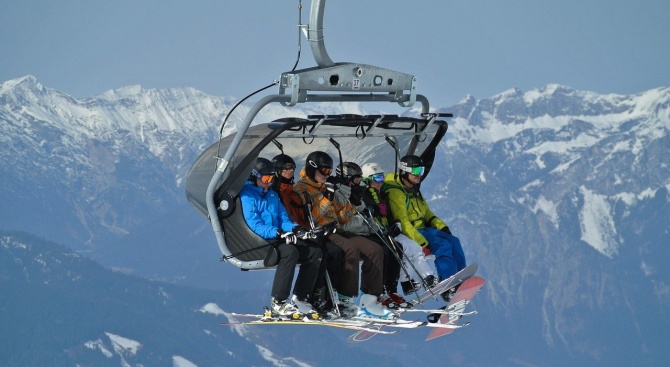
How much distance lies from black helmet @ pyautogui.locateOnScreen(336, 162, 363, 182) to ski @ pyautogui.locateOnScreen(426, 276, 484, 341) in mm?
2491

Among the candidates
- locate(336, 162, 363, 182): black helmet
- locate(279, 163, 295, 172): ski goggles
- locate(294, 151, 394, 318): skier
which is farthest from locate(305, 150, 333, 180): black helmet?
locate(336, 162, 363, 182): black helmet

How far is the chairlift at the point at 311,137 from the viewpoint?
17766 millimetres

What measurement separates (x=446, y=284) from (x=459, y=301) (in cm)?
44

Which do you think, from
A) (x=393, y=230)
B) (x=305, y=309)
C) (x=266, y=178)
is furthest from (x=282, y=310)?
(x=393, y=230)

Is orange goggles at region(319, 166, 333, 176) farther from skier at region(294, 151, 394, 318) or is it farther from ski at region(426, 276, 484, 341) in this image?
ski at region(426, 276, 484, 341)

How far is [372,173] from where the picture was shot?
2183 centimetres

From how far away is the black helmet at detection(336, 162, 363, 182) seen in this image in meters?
21.2

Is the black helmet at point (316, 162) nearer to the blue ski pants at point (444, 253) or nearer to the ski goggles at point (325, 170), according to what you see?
the ski goggles at point (325, 170)

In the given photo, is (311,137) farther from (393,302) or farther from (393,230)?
(393,302)

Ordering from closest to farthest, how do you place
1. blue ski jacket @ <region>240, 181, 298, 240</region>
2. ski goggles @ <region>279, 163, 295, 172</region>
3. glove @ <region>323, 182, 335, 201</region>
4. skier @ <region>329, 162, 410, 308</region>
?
blue ski jacket @ <region>240, 181, 298, 240</region>
ski goggles @ <region>279, 163, 295, 172</region>
glove @ <region>323, 182, 335, 201</region>
skier @ <region>329, 162, 410, 308</region>

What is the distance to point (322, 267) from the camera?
2012 centimetres

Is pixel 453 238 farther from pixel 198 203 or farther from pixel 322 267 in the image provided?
pixel 198 203

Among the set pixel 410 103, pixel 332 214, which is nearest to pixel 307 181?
pixel 332 214

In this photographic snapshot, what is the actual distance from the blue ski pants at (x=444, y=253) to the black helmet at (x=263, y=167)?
10.8ft
